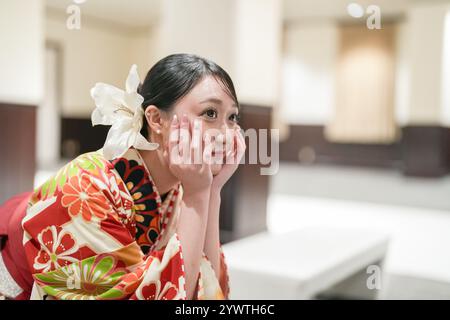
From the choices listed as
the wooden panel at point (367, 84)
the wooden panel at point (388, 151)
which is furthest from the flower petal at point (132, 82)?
the wooden panel at point (367, 84)

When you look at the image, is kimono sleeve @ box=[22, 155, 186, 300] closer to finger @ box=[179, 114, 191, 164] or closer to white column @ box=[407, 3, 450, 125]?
finger @ box=[179, 114, 191, 164]

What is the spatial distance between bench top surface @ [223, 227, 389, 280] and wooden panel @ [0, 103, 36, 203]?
60cm

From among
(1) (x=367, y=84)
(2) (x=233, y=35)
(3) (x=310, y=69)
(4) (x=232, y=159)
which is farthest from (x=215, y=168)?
(3) (x=310, y=69)

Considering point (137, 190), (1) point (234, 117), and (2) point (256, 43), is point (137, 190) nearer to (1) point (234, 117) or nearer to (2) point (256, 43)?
(1) point (234, 117)

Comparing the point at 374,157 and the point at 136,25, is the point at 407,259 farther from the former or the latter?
the point at 374,157

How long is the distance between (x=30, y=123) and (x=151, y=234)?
0.89 m

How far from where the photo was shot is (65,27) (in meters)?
1.01

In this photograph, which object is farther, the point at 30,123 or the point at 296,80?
the point at 296,80

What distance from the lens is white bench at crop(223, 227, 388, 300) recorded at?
50.6 inches

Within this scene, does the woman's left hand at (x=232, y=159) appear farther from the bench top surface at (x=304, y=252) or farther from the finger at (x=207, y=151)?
the bench top surface at (x=304, y=252)

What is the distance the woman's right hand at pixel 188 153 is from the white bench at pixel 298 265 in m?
0.50

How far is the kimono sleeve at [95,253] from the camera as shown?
0.75 meters
